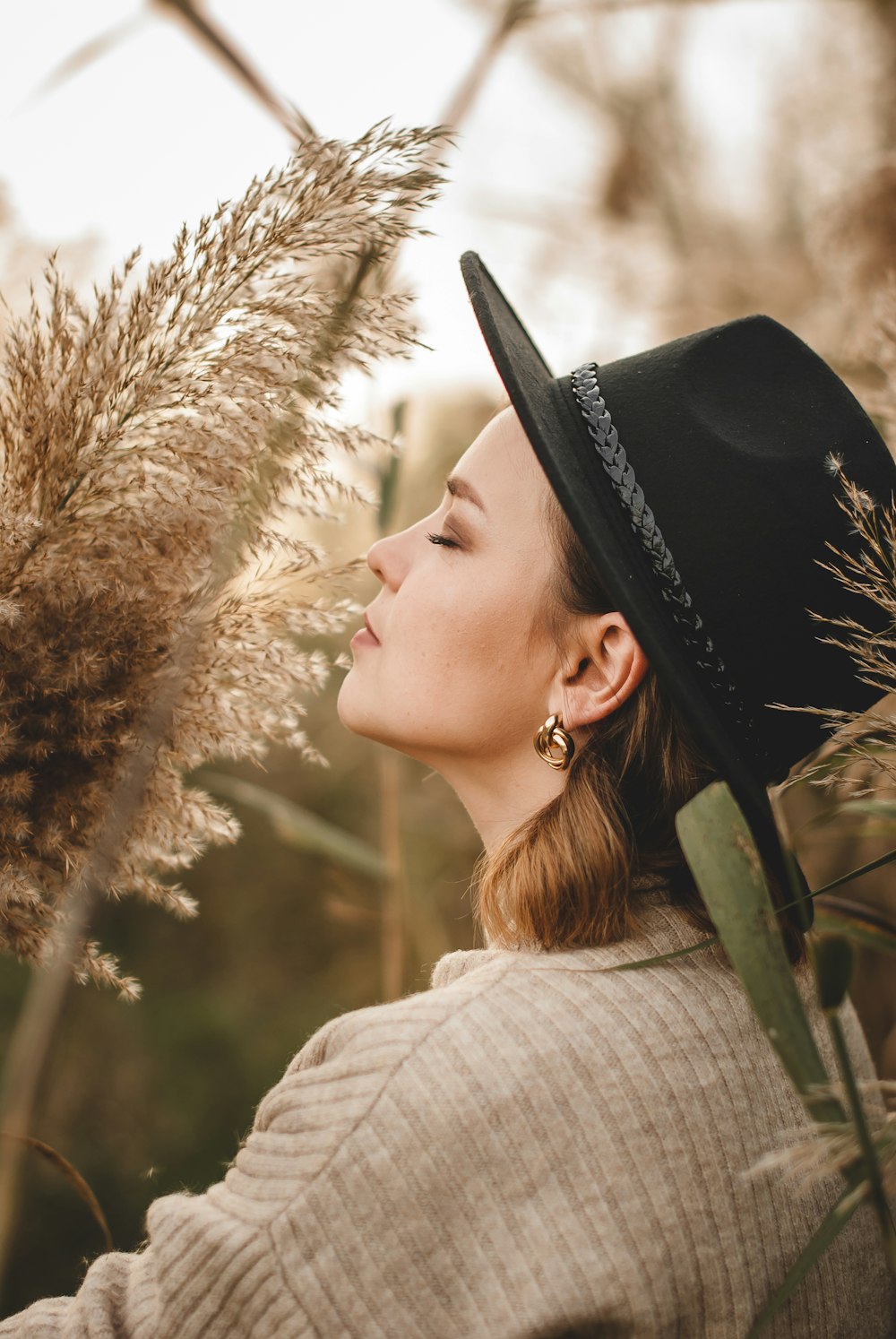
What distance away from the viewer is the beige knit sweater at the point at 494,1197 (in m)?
0.85

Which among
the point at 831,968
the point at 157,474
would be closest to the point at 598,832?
the point at 831,968

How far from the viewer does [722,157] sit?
512 cm

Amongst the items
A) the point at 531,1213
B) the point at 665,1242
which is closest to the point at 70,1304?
the point at 531,1213

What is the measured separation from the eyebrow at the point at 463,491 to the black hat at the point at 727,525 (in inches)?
7.3

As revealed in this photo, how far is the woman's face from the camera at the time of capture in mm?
1251

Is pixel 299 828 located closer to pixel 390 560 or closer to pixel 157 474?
pixel 390 560

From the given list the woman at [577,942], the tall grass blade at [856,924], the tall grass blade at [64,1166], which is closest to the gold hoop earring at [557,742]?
the woman at [577,942]

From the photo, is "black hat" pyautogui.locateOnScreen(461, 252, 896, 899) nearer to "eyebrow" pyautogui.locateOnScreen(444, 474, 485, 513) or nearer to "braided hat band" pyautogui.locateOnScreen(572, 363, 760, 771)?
"braided hat band" pyautogui.locateOnScreen(572, 363, 760, 771)

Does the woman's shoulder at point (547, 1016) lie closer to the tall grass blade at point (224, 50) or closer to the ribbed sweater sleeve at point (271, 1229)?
the ribbed sweater sleeve at point (271, 1229)

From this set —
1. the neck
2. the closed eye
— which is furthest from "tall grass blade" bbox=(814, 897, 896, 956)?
the closed eye

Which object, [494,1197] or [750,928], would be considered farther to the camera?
[494,1197]

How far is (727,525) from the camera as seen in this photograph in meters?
1.07

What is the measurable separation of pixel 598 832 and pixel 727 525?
40 centimetres

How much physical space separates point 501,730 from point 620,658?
19 cm
